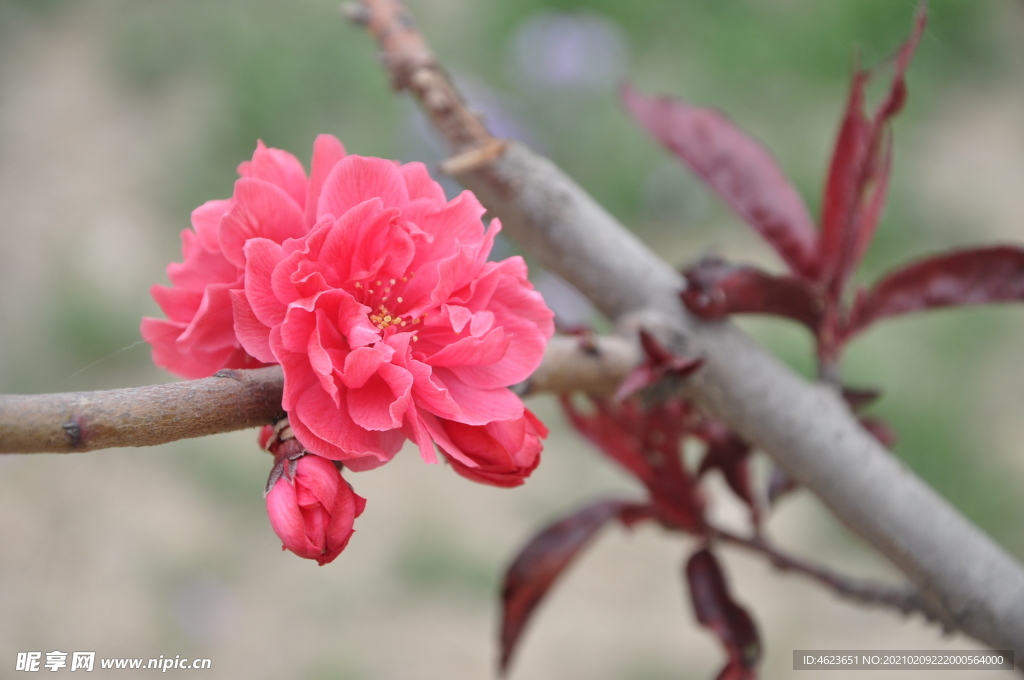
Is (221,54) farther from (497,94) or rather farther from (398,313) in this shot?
(398,313)

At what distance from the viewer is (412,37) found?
584mm

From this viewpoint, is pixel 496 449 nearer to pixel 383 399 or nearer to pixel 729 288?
pixel 383 399

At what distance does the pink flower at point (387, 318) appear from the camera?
0.32m

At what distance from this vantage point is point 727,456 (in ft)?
2.26

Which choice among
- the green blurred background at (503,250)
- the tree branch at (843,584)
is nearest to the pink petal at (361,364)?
the tree branch at (843,584)

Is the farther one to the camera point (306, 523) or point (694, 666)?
point (694, 666)

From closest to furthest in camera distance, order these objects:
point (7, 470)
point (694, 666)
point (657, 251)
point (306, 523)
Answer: point (306, 523), point (7, 470), point (694, 666), point (657, 251)

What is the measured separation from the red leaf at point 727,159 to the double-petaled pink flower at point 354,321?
0.32 metres

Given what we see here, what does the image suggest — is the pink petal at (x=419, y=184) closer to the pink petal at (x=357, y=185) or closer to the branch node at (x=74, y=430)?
the pink petal at (x=357, y=185)

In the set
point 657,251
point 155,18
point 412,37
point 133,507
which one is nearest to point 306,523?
point 412,37

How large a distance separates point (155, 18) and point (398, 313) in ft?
6.59

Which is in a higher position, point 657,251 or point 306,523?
point 306,523

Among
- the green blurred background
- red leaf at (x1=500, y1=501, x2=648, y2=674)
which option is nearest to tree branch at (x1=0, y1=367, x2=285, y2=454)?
red leaf at (x1=500, y1=501, x2=648, y2=674)

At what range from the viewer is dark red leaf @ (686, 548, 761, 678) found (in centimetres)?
60
